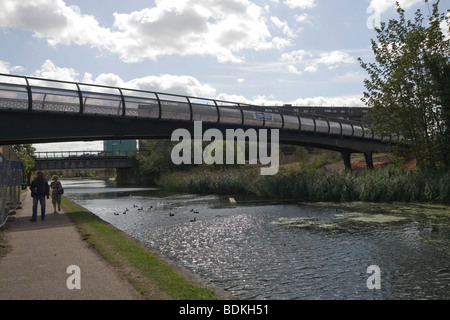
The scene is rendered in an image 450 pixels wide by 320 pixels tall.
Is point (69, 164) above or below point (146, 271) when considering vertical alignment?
above

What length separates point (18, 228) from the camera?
13547 mm

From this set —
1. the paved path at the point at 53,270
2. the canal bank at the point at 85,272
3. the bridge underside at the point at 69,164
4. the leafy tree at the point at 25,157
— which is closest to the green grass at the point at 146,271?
the canal bank at the point at 85,272

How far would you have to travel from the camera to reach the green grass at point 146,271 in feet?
20.6

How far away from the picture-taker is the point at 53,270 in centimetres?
758

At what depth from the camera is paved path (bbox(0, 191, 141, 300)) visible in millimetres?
6121

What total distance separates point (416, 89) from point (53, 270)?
23.3 metres

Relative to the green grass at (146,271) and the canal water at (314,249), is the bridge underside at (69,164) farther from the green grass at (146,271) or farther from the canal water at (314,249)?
the green grass at (146,271)

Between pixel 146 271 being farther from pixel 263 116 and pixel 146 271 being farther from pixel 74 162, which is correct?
pixel 74 162

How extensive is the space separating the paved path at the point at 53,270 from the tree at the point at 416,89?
20053mm

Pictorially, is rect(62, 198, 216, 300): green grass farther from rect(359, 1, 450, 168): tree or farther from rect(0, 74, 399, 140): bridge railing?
rect(359, 1, 450, 168): tree

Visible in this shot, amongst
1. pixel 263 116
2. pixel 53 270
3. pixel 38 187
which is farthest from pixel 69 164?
pixel 53 270

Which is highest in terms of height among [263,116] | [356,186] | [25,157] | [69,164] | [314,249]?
[263,116]

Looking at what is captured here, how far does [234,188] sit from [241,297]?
88.9 ft

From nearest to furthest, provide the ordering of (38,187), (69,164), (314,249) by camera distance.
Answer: (314,249)
(38,187)
(69,164)
